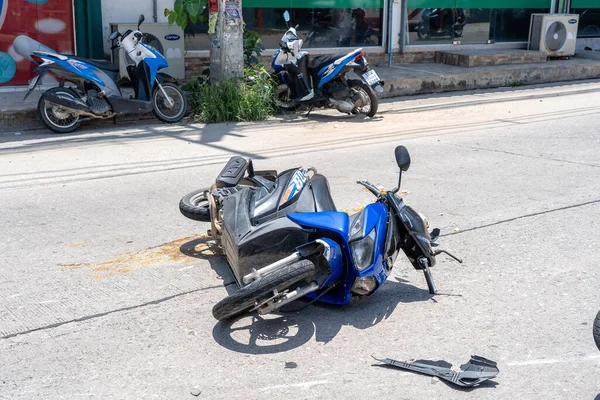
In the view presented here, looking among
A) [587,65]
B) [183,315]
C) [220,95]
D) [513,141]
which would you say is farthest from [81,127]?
[587,65]

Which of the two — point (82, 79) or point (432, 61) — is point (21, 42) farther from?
point (432, 61)

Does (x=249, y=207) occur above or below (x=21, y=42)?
below

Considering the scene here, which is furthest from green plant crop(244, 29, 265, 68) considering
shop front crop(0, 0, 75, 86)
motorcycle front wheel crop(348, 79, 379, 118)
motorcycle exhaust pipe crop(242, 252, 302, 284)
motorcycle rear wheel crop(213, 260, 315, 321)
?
motorcycle rear wheel crop(213, 260, 315, 321)

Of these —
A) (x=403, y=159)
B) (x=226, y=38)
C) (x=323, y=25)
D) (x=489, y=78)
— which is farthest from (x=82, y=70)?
(x=489, y=78)

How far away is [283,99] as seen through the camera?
1248 centimetres

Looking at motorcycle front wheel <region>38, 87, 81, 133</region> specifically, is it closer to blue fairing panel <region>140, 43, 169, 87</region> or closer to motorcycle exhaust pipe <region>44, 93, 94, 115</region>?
motorcycle exhaust pipe <region>44, 93, 94, 115</region>

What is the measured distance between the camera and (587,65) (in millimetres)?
17453

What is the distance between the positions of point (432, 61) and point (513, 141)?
7723mm

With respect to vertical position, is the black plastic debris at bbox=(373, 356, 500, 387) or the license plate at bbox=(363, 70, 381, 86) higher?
the license plate at bbox=(363, 70, 381, 86)

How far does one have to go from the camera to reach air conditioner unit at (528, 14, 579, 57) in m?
18.2

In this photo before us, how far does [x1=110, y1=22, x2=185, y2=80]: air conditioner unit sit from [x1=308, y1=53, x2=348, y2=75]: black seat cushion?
2563mm

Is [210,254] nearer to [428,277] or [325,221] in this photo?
[325,221]

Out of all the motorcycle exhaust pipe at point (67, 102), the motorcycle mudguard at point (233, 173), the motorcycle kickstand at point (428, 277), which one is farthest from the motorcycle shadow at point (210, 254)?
the motorcycle exhaust pipe at point (67, 102)

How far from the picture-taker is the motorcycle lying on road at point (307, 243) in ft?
13.9
